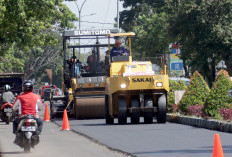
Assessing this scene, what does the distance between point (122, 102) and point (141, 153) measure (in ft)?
37.0

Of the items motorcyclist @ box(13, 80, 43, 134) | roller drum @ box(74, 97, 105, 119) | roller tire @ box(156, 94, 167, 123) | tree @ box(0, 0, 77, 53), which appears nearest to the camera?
motorcyclist @ box(13, 80, 43, 134)

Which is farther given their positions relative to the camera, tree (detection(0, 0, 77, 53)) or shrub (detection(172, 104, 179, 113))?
tree (detection(0, 0, 77, 53))

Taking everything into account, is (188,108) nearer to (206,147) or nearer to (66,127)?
(66,127)

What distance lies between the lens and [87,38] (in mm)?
31516

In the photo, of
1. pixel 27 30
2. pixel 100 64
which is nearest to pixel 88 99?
pixel 100 64

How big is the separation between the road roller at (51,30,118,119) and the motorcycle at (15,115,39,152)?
49.6 feet

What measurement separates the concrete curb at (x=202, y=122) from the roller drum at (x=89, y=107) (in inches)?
153

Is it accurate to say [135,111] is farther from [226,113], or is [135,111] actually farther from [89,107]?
[89,107]

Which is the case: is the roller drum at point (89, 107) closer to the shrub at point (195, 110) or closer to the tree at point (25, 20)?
the tree at point (25, 20)

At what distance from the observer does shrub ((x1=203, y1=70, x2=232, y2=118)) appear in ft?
75.8

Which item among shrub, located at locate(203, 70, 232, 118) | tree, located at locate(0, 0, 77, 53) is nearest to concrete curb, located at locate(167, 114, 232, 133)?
shrub, located at locate(203, 70, 232, 118)

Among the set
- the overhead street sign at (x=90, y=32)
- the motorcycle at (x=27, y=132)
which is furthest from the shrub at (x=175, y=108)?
the motorcycle at (x=27, y=132)

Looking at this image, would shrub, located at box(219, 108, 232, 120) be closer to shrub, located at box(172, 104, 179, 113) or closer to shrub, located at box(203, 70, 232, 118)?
shrub, located at box(203, 70, 232, 118)

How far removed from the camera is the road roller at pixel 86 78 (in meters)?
30.5
